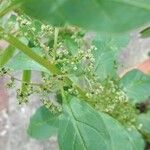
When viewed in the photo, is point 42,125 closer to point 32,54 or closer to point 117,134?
point 117,134

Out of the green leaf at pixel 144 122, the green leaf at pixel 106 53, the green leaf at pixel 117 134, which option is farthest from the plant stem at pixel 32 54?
the green leaf at pixel 144 122

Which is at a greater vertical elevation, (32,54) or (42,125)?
(32,54)

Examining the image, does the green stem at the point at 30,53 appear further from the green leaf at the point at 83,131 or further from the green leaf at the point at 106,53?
the green leaf at the point at 106,53

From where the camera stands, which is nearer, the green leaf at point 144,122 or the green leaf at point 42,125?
the green leaf at point 42,125

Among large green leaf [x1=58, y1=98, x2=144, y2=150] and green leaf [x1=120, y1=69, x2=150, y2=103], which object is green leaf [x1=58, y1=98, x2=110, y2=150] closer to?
large green leaf [x1=58, y1=98, x2=144, y2=150]

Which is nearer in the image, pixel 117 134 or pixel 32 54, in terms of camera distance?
pixel 32 54

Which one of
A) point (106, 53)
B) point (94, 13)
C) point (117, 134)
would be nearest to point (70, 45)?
point (106, 53)
